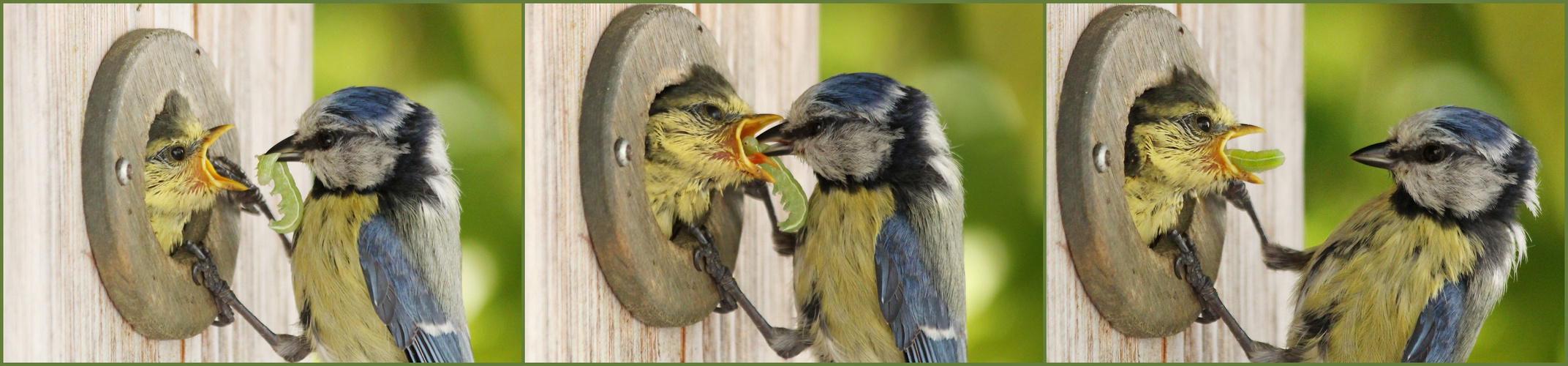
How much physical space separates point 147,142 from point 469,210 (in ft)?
1.05

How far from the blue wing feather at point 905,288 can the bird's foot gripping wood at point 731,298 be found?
12cm

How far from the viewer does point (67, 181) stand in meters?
1.06

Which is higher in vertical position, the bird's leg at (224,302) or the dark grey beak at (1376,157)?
the dark grey beak at (1376,157)

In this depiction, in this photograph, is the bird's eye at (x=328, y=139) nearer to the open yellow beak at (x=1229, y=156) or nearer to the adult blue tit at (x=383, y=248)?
the adult blue tit at (x=383, y=248)

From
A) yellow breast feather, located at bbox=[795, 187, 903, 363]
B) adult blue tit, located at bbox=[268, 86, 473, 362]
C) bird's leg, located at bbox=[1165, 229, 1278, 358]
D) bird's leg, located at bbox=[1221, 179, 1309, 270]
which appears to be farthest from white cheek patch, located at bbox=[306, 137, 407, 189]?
bird's leg, located at bbox=[1221, 179, 1309, 270]

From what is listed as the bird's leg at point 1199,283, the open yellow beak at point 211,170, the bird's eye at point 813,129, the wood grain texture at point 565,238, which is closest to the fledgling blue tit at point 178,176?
the open yellow beak at point 211,170

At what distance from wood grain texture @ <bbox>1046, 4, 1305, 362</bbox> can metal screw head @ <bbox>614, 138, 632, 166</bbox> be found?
0.47 metres

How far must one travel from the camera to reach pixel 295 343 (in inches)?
46.6

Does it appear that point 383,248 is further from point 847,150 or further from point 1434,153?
point 1434,153

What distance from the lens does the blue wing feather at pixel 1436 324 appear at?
4.33 feet

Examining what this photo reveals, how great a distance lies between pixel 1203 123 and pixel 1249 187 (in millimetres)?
204

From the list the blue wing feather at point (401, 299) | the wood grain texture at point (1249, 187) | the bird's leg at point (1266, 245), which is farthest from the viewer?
the bird's leg at point (1266, 245)

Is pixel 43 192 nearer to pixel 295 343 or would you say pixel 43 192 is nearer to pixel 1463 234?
pixel 295 343

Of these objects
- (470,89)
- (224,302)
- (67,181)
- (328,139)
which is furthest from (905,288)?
(67,181)
